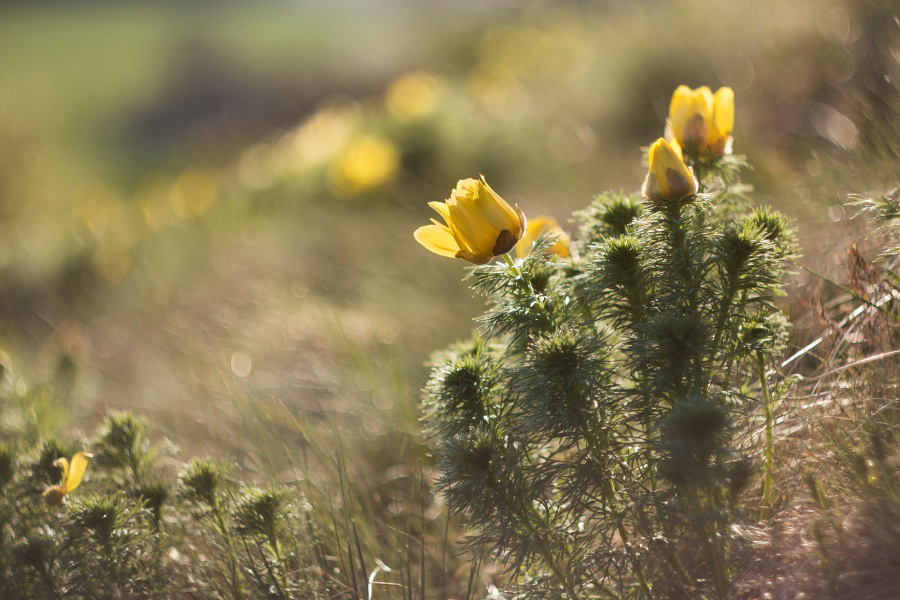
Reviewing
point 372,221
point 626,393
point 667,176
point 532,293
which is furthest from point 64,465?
point 372,221

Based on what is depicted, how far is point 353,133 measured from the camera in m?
4.66

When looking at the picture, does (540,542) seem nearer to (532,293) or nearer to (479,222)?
(532,293)

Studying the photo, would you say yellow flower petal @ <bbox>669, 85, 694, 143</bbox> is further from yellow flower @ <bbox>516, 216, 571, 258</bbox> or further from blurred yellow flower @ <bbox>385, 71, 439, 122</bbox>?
blurred yellow flower @ <bbox>385, 71, 439, 122</bbox>

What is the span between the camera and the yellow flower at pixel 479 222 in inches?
43.1

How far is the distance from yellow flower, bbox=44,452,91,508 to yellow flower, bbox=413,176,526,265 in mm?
784

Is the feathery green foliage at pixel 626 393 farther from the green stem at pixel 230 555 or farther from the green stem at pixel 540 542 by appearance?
the green stem at pixel 230 555

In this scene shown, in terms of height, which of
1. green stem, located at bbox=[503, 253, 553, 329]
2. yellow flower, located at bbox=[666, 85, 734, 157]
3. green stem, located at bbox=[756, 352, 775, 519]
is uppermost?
yellow flower, located at bbox=[666, 85, 734, 157]

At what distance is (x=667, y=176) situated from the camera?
3.40 ft

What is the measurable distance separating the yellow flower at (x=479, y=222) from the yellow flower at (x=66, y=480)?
0.78 m

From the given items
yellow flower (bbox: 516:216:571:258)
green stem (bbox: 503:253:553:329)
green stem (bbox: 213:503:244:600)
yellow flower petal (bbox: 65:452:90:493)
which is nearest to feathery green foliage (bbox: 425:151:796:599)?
green stem (bbox: 503:253:553:329)

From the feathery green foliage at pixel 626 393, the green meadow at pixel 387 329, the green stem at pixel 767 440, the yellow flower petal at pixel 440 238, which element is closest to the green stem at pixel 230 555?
the green meadow at pixel 387 329

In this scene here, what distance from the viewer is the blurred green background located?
2.07 m

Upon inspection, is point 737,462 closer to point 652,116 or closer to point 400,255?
point 400,255

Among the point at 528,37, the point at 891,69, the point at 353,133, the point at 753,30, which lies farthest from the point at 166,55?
the point at 891,69
